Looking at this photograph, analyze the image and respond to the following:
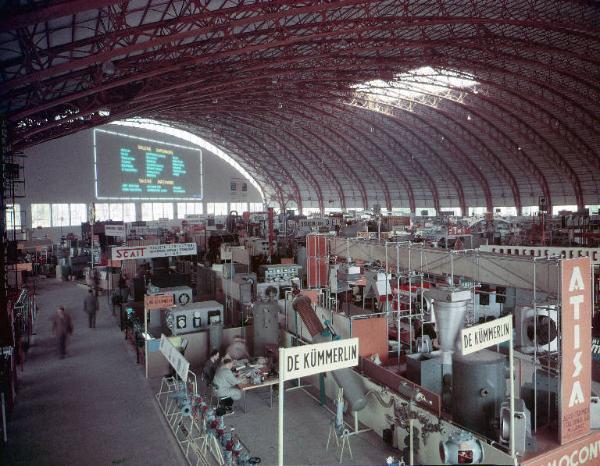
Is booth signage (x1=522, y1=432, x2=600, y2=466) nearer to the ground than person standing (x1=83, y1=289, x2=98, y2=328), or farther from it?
nearer to the ground

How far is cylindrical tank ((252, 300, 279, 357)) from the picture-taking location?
13.3 metres

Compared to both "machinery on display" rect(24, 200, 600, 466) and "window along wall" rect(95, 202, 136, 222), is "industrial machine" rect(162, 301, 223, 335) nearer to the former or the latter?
"machinery on display" rect(24, 200, 600, 466)

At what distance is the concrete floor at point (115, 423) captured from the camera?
8.76 meters

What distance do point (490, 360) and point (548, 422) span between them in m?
1.97

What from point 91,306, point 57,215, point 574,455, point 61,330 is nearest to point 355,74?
point 91,306

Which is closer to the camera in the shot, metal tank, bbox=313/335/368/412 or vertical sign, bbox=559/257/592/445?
vertical sign, bbox=559/257/592/445

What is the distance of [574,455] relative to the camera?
778cm

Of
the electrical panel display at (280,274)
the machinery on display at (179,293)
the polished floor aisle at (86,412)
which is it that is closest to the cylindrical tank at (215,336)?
the polished floor aisle at (86,412)

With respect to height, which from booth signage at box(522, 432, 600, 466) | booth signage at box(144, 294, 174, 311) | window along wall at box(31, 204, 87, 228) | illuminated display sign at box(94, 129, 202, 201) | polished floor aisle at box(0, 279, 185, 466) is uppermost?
illuminated display sign at box(94, 129, 202, 201)

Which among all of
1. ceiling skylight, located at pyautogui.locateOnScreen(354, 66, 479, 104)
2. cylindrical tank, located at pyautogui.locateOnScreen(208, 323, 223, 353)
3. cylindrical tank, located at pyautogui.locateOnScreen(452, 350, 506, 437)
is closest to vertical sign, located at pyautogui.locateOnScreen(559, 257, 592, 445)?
cylindrical tank, located at pyautogui.locateOnScreen(452, 350, 506, 437)

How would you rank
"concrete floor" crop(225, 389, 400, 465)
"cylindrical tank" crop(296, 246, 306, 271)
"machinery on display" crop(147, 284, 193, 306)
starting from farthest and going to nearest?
"cylindrical tank" crop(296, 246, 306, 271) → "machinery on display" crop(147, 284, 193, 306) → "concrete floor" crop(225, 389, 400, 465)

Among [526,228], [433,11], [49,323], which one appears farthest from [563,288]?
[526,228]

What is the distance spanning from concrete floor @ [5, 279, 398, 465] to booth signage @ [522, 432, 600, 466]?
2.68m

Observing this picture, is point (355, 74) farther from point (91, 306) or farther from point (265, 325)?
point (265, 325)
